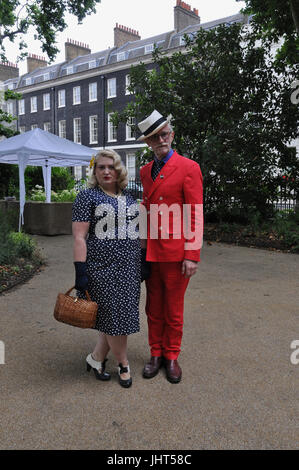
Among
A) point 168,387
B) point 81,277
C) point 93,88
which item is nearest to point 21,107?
point 93,88

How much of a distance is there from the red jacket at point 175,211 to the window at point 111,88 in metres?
35.1

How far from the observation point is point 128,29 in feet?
133

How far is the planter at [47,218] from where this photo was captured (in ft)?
37.5

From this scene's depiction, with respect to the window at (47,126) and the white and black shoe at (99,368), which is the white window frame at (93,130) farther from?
the white and black shoe at (99,368)

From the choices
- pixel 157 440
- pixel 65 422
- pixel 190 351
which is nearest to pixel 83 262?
pixel 65 422

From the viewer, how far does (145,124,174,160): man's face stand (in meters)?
→ 3.01

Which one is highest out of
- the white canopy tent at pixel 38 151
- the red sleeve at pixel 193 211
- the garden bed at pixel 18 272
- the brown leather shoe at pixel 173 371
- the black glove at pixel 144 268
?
the white canopy tent at pixel 38 151

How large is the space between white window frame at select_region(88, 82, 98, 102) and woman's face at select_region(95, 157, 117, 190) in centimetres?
3653

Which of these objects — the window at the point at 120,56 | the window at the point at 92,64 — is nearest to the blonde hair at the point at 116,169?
the window at the point at 120,56

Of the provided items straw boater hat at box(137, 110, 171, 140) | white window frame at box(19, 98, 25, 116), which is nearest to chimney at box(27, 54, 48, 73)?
white window frame at box(19, 98, 25, 116)

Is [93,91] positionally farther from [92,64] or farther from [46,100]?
[46,100]

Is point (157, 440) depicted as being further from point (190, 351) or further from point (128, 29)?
point (128, 29)

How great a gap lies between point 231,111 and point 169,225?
871cm
